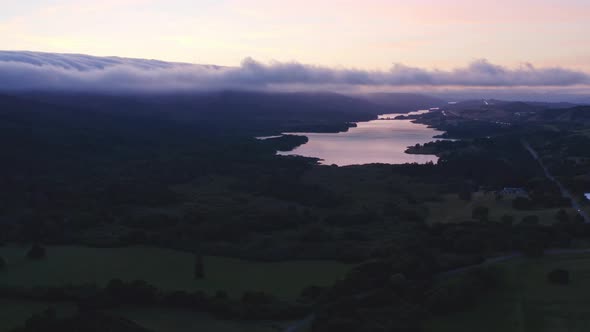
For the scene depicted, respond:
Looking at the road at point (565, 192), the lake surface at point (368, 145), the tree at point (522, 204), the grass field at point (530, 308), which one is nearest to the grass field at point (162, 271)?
the grass field at point (530, 308)

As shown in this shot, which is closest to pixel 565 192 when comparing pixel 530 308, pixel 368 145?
pixel 530 308

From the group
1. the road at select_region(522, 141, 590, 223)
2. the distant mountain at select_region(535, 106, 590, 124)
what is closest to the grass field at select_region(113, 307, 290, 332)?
the road at select_region(522, 141, 590, 223)

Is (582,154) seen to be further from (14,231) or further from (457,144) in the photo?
(14,231)

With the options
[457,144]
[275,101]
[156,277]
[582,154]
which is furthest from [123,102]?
[156,277]

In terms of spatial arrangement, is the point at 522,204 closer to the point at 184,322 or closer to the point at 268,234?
the point at 268,234

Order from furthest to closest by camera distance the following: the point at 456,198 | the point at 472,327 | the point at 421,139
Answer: the point at 421,139, the point at 456,198, the point at 472,327
